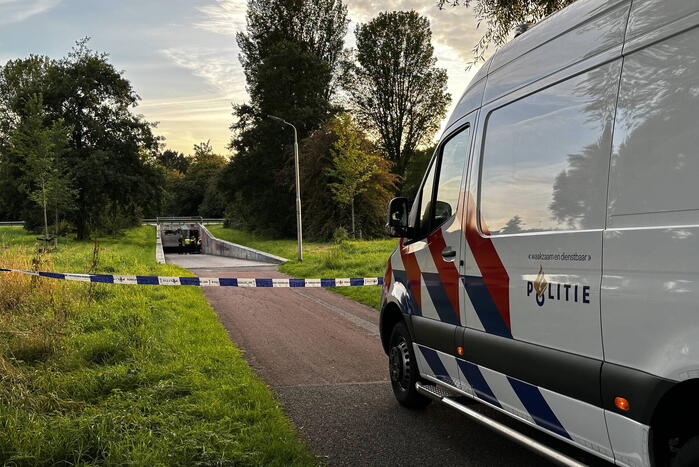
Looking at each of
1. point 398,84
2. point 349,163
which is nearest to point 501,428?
point 349,163

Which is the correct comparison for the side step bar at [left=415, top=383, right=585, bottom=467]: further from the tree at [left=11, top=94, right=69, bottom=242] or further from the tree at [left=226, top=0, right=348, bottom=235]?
the tree at [left=226, top=0, right=348, bottom=235]

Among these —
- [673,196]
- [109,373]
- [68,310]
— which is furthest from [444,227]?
[68,310]

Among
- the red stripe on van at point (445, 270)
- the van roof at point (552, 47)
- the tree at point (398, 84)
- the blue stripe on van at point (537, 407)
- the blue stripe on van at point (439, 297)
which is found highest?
the tree at point (398, 84)

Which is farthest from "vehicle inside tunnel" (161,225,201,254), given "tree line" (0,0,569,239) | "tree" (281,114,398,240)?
"tree" (281,114,398,240)

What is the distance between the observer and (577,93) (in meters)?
2.97

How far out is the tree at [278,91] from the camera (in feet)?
140

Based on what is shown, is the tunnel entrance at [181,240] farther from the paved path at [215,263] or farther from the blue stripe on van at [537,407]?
the blue stripe on van at [537,407]

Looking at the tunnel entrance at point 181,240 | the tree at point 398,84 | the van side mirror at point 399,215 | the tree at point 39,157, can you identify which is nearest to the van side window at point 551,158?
the van side mirror at point 399,215

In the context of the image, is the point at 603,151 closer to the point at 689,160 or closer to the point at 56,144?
the point at 689,160

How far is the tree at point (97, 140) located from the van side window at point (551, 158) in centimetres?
3915

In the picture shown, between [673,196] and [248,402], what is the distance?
145 inches

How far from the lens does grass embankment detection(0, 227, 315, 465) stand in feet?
12.2

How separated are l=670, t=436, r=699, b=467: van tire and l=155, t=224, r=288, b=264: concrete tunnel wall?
23.1 m

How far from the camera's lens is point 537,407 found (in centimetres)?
311
